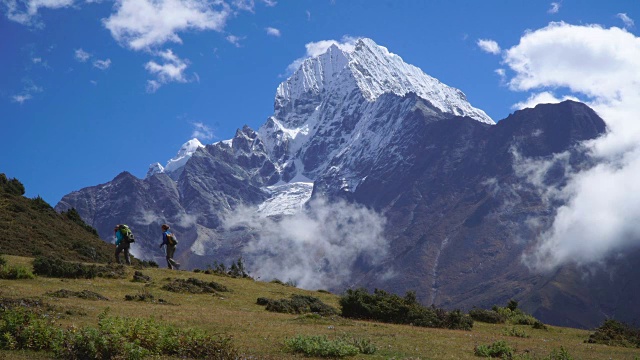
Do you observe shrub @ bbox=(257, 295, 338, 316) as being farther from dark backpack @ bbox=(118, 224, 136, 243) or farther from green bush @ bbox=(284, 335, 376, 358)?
dark backpack @ bbox=(118, 224, 136, 243)

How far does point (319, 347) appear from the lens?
20703 millimetres

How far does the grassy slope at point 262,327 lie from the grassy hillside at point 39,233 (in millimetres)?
9456

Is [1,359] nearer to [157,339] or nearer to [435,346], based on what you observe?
[157,339]

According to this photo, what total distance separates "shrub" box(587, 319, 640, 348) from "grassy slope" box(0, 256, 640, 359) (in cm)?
92

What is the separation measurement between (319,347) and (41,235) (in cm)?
3339

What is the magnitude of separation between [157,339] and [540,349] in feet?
44.7

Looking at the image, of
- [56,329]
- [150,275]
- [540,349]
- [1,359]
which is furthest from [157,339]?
[150,275]

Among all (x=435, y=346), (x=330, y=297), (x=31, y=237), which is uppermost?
(x=31, y=237)

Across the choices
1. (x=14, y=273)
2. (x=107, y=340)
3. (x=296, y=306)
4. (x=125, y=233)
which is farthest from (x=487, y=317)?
(x=107, y=340)

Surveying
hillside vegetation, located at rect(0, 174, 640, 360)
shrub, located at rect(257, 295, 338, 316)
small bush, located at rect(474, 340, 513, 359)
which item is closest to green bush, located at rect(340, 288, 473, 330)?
hillside vegetation, located at rect(0, 174, 640, 360)

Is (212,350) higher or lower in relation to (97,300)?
lower

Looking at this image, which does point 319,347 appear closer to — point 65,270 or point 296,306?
point 296,306

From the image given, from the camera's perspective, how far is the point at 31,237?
1843 inches

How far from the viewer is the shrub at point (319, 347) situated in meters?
20.8
